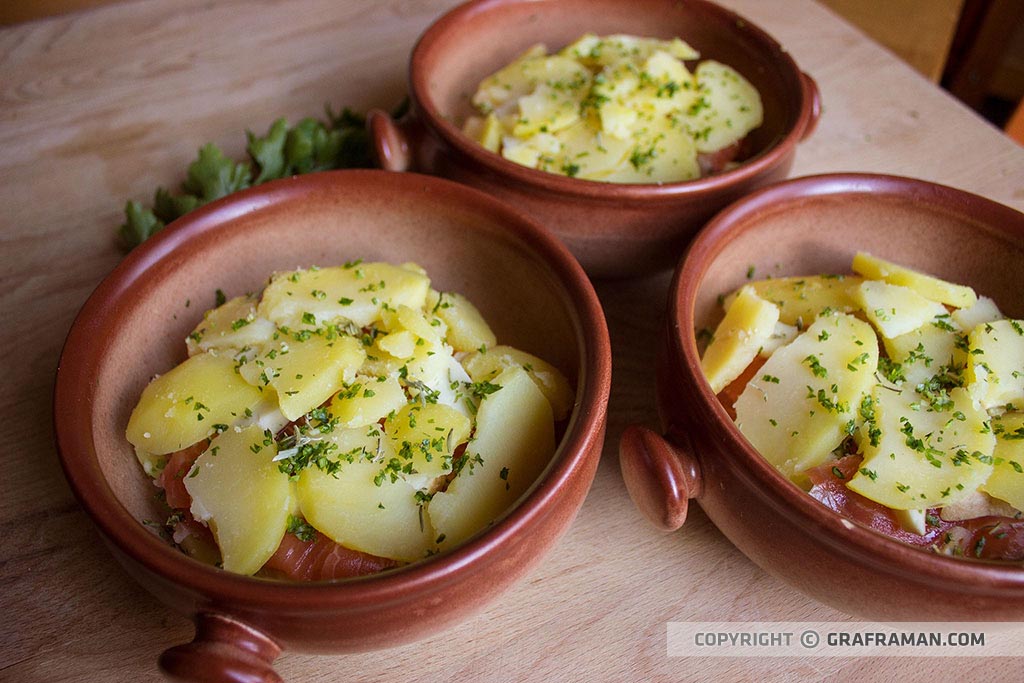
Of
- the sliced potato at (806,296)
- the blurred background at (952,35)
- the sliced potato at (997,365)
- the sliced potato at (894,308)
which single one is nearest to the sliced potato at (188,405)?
the sliced potato at (806,296)

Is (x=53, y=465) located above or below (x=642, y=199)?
below

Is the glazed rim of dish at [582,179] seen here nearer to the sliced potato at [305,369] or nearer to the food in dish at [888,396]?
the food in dish at [888,396]

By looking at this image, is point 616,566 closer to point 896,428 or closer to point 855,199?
point 896,428

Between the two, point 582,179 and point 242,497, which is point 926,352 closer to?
point 582,179

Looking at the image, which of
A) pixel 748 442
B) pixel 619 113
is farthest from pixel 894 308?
pixel 619 113

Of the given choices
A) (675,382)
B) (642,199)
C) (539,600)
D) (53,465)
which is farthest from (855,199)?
(53,465)
